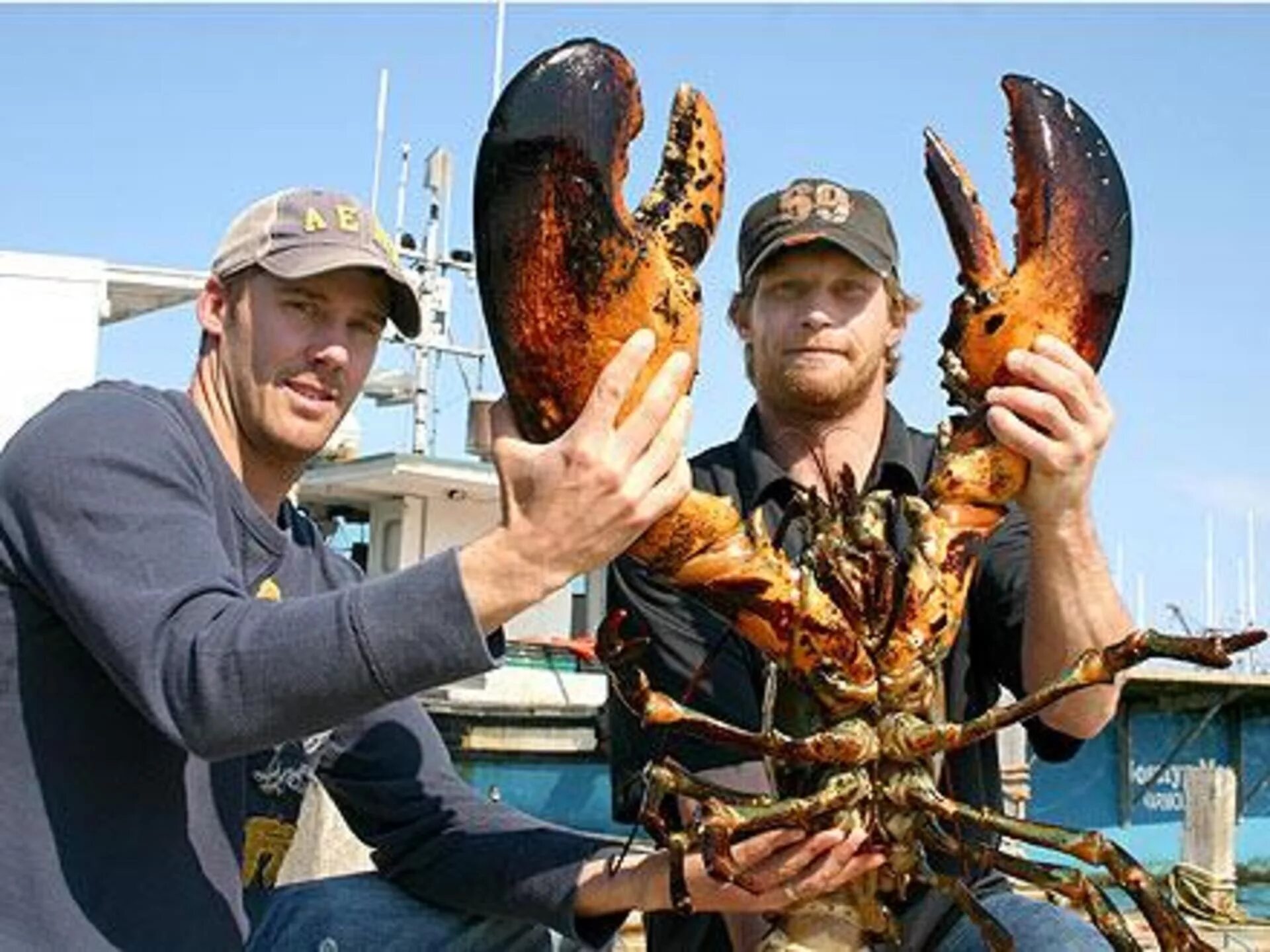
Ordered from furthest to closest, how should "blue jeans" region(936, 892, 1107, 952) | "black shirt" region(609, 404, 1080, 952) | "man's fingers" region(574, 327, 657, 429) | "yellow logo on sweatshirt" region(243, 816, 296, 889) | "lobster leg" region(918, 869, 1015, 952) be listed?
"black shirt" region(609, 404, 1080, 952)
"yellow logo on sweatshirt" region(243, 816, 296, 889)
"blue jeans" region(936, 892, 1107, 952)
"lobster leg" region(918, 869, 1015, 952)
"man's fingers" region(574, 327, 657, 429)

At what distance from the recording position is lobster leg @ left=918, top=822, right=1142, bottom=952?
312cm

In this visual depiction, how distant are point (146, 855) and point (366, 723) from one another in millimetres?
1023

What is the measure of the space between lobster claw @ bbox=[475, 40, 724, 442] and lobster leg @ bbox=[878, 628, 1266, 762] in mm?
937

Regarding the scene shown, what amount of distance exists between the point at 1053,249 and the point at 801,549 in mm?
899

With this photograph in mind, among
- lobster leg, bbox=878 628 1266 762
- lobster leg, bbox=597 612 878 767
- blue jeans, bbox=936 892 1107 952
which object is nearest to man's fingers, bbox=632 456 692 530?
lobster leg, bbox=597 612 878 767

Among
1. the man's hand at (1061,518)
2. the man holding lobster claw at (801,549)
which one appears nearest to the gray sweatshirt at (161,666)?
the man holding lobster claw at (801,549)

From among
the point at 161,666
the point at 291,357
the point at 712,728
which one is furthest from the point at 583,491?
Answer: the point at 291,357

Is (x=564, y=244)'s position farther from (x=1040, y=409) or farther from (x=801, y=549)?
(x=801, y=549)

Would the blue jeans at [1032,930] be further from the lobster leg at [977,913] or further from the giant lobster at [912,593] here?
the giant lobster at [912,593]

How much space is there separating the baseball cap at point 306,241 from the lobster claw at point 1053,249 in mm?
1259

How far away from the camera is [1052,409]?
3049 mm

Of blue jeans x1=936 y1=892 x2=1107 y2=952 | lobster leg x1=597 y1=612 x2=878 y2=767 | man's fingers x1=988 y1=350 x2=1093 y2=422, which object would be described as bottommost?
blue jeans x1=936 y1=892 x2=1107 y2=952

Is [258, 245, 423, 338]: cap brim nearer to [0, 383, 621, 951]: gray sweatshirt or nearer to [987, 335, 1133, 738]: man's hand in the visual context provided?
[0, 383, 621, 951]: gray sweatshirt

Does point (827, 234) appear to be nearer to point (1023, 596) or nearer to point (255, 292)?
point (1023, 596)
